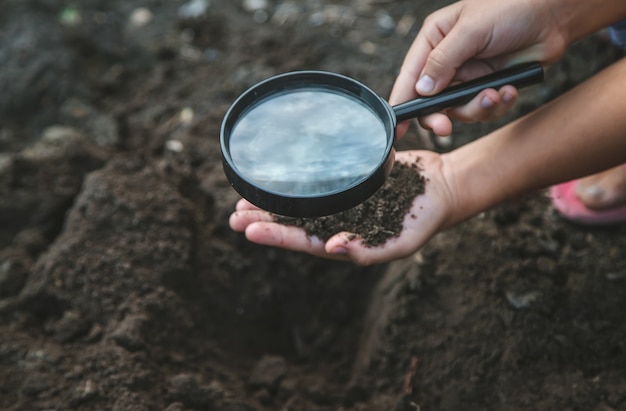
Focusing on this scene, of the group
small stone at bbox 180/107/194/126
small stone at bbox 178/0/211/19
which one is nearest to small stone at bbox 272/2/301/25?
small stone at bbox 178/0/211/19

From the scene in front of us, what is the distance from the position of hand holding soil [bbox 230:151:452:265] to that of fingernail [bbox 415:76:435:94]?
31cm

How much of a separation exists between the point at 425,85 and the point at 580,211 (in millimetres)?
981

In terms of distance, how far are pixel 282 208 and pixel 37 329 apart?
3.90ft

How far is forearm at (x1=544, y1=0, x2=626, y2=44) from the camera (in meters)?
2.22

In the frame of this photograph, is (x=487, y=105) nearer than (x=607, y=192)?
Yes

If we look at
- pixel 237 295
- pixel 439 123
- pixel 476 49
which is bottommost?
pixel 237 295

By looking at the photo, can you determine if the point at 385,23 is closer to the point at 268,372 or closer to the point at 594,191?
the point at 594,191

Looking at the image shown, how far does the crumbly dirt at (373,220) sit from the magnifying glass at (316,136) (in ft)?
0.82

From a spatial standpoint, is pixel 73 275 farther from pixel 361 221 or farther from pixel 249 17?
pixel 249 17

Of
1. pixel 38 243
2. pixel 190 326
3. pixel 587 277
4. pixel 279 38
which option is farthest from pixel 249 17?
pixel 587 277

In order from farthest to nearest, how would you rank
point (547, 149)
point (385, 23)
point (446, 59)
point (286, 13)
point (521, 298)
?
point (286, 13), point (385, 23), point (521, 298), point (547, 149), point (446, 59)

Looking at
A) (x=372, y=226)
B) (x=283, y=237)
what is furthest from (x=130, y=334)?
(x=372, y=226)

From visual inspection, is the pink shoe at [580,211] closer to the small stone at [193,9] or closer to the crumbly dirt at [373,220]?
the crumbly dirt at [373,220]

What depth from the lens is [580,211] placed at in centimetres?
258
